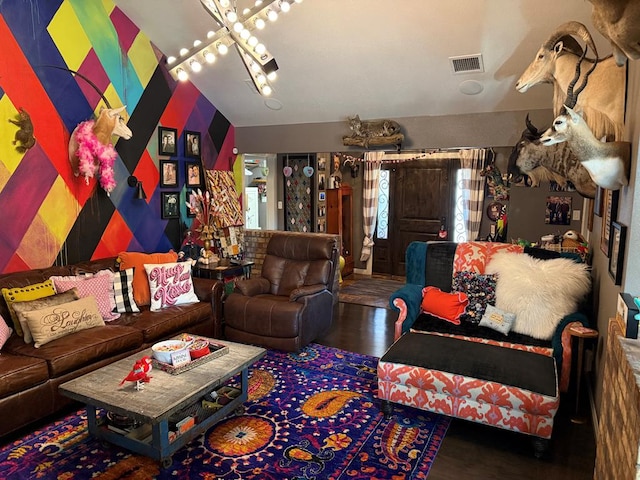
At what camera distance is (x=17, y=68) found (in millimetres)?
3518

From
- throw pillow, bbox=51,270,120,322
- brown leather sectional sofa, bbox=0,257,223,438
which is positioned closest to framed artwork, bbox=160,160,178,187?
brown leather sectional sofa, bbox=0,257,223,438

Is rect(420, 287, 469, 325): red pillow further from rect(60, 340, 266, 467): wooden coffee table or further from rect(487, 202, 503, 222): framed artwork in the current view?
rect(487, 202, 503, 222): framed artwork

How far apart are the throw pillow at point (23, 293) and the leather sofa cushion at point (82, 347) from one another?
16 cm

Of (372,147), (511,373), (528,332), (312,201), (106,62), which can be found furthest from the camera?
(312,201)

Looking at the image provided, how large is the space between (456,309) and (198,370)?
2110 mm

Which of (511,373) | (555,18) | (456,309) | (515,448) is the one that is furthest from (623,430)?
(555,18)

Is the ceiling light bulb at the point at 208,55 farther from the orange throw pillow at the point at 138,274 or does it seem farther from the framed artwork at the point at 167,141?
the framed artwork at the point at 167,141

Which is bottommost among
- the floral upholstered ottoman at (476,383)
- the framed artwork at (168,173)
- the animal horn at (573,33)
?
the floral upholstered ottoman at (476,383)

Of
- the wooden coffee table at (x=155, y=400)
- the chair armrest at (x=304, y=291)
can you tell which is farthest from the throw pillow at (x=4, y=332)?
the chair armrest at (x=304, y=291)

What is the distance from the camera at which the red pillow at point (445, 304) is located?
3664 millimetres

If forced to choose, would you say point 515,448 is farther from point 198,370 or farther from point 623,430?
point 198,370

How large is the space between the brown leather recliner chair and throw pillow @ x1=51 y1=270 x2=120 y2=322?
1.03m

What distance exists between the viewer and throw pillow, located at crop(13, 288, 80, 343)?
10.1ft

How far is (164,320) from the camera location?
3758 mm
